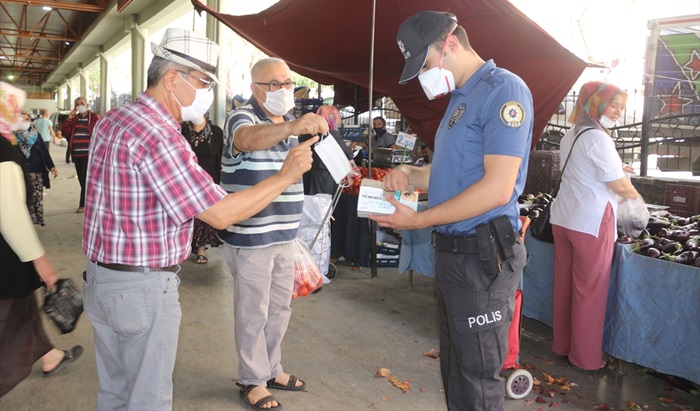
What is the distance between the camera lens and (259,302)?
3.09 m

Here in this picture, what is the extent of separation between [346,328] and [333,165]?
2270 millimetres

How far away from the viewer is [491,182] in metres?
1.94

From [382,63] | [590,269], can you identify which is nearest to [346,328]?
[590,269]

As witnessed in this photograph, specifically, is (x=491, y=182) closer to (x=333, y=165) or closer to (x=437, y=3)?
(x=333, y=165)

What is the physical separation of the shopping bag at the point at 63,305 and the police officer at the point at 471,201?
1527 millimetres

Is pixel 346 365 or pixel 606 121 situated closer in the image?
pixel 606 121

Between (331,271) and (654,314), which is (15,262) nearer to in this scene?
(654,314)

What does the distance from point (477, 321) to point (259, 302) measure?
140 centimetres

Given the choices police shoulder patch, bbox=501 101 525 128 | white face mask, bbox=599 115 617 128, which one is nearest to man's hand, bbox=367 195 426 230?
police shoulder patch, bbox=501 101 525 128

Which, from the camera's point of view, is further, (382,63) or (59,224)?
(59,224)

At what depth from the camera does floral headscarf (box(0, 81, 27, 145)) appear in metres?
2.67

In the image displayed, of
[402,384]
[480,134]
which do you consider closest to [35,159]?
[402,384]

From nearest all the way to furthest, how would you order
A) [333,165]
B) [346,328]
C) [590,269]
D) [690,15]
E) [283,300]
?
[333,165]
[283,300]
[590,269]
[346,328]
[690,15]

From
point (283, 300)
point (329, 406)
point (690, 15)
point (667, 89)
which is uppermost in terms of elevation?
point (690, 15)
